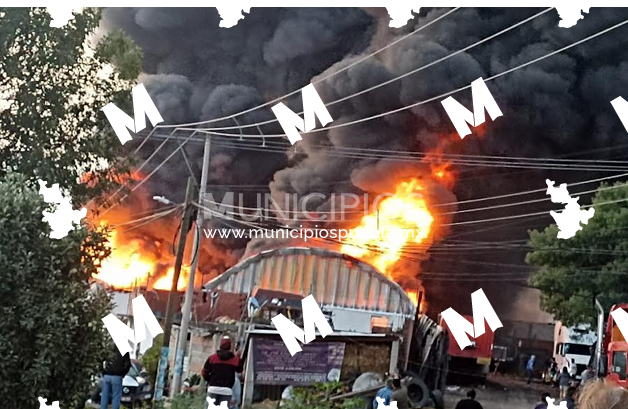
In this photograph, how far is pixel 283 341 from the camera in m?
4.93

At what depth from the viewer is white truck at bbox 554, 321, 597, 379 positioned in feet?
15.6

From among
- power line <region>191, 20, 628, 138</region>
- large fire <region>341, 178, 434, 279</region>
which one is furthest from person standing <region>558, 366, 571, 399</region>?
power line <region>191, 20, 628, 138</region>

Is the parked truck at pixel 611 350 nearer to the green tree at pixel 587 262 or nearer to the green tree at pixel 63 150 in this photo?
the green tree at pixel 587 262

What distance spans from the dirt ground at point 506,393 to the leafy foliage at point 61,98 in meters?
2.43

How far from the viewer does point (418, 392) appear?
4848 mm

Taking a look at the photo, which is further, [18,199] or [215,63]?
[215,63]

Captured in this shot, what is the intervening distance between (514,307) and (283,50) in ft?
6.81

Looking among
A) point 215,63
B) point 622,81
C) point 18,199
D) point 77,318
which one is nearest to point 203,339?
point 77,318

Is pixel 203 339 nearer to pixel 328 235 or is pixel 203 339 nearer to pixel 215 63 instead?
pixel 328 235

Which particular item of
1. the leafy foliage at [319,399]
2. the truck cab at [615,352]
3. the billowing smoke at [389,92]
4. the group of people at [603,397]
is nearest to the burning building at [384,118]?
the billowing smoke at [389,92]

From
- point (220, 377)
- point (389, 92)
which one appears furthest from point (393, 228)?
point (220, 377)

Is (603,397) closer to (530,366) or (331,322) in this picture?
(530,366)

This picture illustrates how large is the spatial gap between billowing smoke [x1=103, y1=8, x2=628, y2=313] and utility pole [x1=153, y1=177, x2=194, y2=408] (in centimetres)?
10

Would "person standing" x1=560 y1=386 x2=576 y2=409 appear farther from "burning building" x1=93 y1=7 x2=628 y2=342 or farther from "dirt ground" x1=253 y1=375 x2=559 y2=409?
"burning building" x1=93 y1=7 x2=628 y2=342
